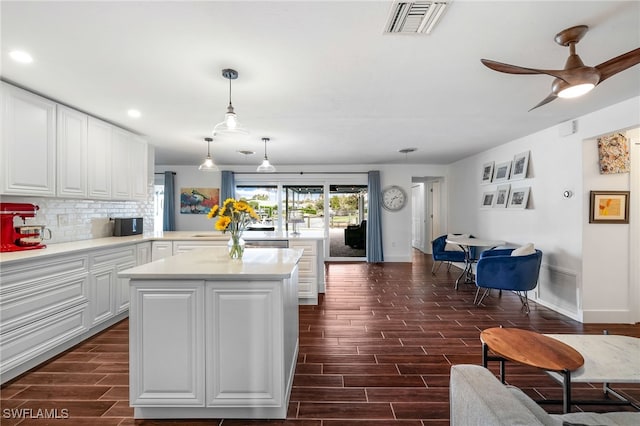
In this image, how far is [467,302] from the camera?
4.06 meters

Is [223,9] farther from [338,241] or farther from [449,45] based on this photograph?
[338,241]

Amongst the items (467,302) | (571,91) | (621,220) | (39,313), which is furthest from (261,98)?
(621,220)

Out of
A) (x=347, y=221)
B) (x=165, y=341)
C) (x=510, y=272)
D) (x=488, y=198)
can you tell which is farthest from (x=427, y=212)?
(x=165, y=341)

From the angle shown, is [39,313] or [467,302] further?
[467,302]

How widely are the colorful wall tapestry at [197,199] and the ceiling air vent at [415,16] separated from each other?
6291 mm

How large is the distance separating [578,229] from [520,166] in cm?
137

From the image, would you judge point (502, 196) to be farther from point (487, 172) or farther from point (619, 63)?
point (619, 63)

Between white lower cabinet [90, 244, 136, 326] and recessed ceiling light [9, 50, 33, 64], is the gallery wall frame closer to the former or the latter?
white lower cabinet [90, 244, 136, 326]

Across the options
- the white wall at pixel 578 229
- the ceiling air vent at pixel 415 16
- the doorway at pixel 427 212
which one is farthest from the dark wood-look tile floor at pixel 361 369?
the doorway at pixel 427 212

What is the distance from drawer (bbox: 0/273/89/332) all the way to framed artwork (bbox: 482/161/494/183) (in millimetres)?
6010

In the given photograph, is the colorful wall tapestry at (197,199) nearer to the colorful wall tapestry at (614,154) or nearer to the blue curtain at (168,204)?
the blue curtain at (168,204)

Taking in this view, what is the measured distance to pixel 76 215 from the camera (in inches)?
140

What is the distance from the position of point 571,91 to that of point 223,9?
217 centimetres

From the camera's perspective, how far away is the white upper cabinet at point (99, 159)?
345 cm
